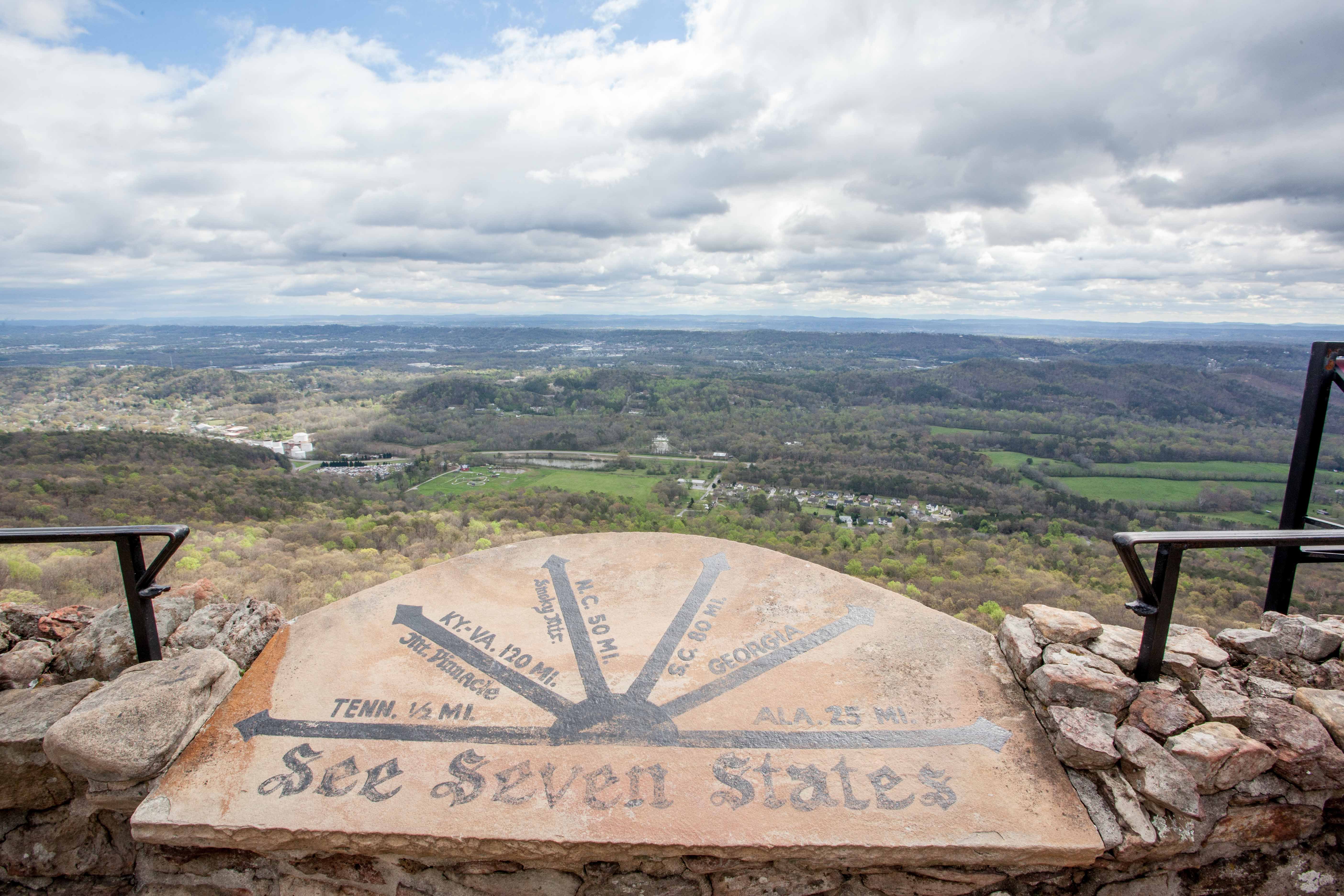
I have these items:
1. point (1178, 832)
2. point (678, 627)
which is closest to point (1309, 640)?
point (1178, 832)

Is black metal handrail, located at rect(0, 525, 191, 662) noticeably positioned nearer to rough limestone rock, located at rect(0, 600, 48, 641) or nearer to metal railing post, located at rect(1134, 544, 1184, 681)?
rough limestone rock, located at rect(0, 600, 48, 641)

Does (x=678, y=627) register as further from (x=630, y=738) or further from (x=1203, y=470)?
(x=1203, y=470)

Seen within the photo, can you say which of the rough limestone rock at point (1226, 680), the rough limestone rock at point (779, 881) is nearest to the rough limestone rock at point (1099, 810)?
the rough limestone rock at point (1226, 680)

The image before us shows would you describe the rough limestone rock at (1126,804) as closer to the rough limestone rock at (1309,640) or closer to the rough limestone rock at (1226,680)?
the rough limestone rock at (1226,680)

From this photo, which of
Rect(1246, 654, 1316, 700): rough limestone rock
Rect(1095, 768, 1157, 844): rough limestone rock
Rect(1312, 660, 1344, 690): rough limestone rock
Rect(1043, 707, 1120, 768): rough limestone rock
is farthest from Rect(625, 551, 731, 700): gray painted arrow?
Rect(1312, 660, 1344, 690): rough limestone rock

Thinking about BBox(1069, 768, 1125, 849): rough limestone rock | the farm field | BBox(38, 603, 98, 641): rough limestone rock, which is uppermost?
BBox(38, 603, 98, 641): rough limestone rock

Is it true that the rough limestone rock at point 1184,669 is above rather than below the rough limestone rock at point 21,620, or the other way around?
below
